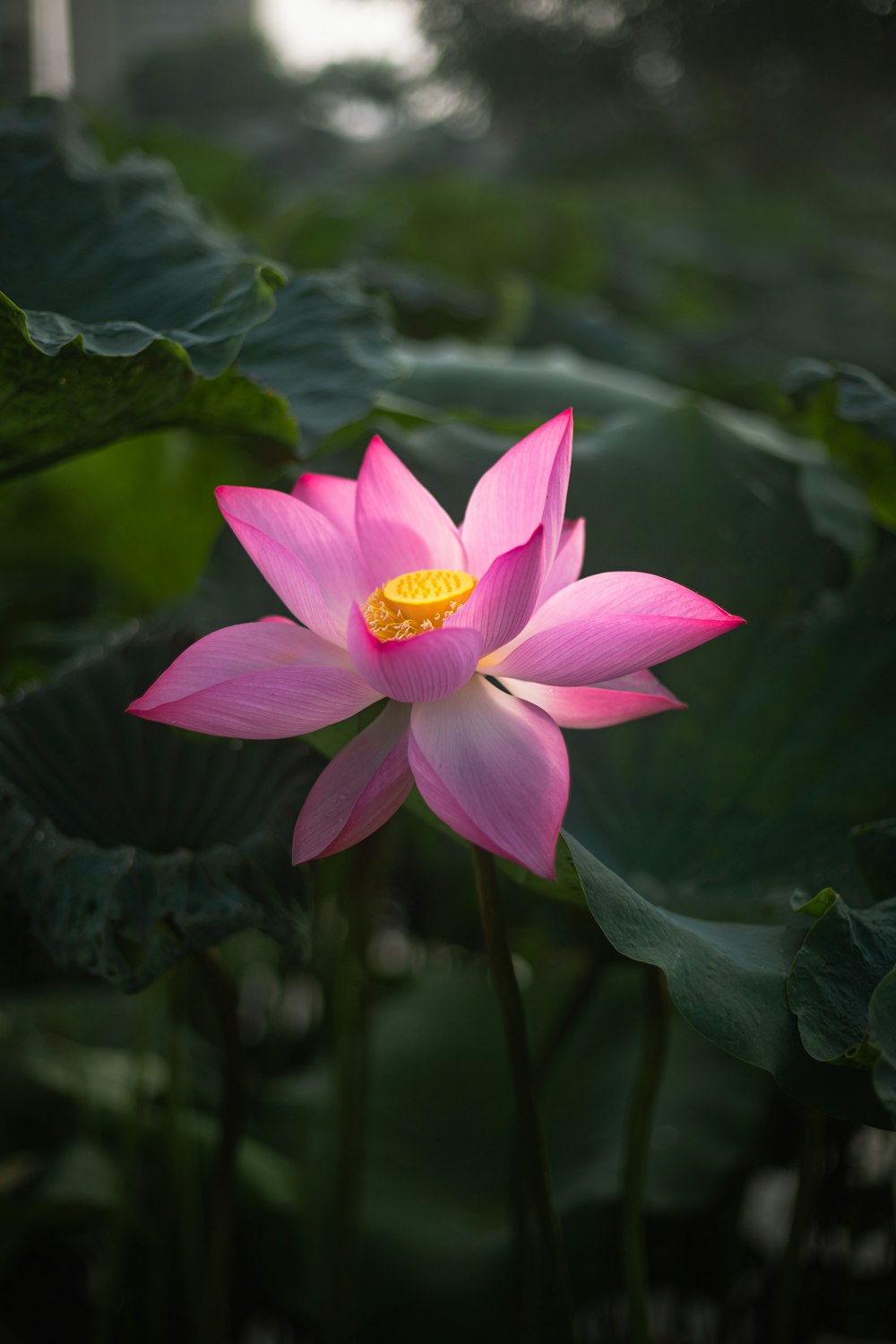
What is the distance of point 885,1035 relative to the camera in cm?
37

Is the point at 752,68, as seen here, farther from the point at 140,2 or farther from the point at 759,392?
the point at 140,2

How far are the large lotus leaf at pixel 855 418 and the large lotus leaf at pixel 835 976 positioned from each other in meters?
0.28

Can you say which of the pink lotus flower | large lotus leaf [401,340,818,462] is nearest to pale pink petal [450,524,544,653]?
the pink lotus flower

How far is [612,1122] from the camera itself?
84 centimetres

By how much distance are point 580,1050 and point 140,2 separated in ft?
66.1

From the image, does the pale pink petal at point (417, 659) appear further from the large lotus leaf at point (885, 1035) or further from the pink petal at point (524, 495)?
the large lotus leaf at point (885, 1035)

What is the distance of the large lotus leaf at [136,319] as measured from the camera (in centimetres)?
46

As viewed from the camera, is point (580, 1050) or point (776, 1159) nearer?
point (580, 1050)

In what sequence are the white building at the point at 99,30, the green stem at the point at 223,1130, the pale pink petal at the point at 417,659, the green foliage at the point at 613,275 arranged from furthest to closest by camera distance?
1. the white building at the point at 99,30
2. the green foliage at the point at 613,275
3. the green stem at the point at 223,1130
4. the pale pink petal at the point at 417,659

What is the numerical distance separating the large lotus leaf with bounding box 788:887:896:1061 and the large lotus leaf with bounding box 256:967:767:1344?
0.41 meters

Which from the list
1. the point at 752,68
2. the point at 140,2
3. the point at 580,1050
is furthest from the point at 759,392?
the point at 140,2

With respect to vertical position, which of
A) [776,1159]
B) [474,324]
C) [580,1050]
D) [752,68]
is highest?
[752,68]

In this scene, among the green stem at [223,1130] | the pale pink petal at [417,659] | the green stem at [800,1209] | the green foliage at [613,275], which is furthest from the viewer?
the green foliage at [613,275]

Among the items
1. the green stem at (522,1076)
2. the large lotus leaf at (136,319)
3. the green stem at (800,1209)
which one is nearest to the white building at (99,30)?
the large lotus leaf at (136,319)
